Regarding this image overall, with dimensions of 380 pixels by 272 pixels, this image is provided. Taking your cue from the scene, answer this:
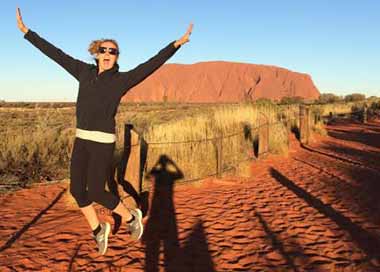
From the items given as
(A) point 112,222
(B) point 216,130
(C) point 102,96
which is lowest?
(A) point 112,222

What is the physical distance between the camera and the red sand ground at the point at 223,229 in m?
3.69

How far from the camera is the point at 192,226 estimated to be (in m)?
4.81

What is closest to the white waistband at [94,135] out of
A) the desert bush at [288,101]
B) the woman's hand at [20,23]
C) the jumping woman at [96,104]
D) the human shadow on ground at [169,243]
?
the jumping woman at [96,104]

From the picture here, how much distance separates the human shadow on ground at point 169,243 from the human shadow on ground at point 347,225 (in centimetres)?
170

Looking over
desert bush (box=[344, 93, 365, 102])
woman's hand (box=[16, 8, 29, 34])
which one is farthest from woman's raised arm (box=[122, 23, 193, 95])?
desert bush (box=[344, 93, 365, 102])

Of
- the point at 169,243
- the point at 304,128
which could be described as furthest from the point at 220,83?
the point at 169,243

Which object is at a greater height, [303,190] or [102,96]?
[102,96]

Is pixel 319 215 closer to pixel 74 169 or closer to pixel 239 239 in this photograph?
pixel 239 239

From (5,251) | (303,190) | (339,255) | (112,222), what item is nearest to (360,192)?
(303,190)

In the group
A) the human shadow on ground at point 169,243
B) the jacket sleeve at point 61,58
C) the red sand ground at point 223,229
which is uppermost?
the jacket sleeve at point 61,58

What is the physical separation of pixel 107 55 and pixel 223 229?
257 cm

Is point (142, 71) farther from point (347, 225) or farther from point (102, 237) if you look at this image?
point (347, 225)

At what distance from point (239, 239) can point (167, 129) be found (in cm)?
547

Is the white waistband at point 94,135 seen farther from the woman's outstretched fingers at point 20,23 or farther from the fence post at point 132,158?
the fence post at point 132,158
